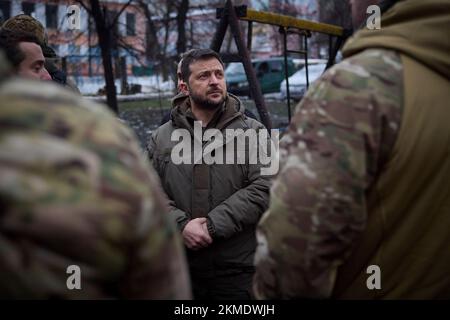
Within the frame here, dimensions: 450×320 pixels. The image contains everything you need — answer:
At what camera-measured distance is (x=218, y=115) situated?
323 cm

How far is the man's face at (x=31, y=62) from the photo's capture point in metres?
2.99

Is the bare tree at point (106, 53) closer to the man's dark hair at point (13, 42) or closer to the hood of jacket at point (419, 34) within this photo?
the man's dark hair at point (13, 42)

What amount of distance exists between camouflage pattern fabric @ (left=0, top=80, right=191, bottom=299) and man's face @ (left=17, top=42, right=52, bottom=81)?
2.02 meters

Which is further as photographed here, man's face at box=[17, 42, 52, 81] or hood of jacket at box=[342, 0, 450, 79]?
man's face at box=[17, 42, 52, 81]

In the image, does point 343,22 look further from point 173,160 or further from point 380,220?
point 380,220

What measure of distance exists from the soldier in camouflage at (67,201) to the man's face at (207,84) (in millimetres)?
2206

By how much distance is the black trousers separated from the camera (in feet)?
9.97

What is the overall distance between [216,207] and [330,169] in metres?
1.66

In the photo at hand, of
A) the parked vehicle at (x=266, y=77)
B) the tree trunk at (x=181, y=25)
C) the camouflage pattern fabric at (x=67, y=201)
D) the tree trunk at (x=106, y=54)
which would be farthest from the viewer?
the parked vehicle at (x=266, y=77)

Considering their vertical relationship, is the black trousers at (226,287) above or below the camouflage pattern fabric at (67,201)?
below

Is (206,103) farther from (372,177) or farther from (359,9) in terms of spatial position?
(372,177)

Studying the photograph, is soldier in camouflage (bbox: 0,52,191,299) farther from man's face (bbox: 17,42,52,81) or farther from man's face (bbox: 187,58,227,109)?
man's face (bbox: 187,58,227,109)

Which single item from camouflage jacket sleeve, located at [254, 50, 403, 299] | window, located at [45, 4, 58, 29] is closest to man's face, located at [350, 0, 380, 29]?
camouflage jacket sleeve, located at [254, 50, 403, 299]

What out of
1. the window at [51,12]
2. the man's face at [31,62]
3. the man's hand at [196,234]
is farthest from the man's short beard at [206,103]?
the window at [51,12]
